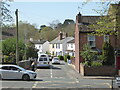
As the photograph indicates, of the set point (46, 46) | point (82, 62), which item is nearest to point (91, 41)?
point (82, 62)

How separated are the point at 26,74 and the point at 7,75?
1.70m

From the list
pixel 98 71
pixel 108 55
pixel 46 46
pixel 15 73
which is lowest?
pixel 98 71

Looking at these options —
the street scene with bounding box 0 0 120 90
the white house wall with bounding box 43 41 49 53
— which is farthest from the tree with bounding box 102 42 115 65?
the white house wall with bounding box 43 41 49 53

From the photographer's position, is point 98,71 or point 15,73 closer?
point 15,73

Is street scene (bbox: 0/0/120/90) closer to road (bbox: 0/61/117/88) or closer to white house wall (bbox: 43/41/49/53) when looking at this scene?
road (bbox: 0/61/117/88)

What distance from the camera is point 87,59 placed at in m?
35.3

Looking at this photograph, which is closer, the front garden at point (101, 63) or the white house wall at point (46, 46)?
the front garden at point (101, 63)

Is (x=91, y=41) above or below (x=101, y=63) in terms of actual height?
above

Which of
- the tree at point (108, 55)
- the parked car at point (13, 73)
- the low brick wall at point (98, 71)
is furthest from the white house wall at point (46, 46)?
the parked car at point (13, 73)

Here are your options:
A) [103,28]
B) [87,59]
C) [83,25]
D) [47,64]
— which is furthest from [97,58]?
[103,28]

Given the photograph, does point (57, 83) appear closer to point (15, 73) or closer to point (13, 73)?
point (15, 73)

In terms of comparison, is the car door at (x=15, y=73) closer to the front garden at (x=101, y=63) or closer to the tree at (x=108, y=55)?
the front garden at (x=101, y=63)

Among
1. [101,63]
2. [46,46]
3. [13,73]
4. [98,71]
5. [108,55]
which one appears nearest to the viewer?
[13,73]

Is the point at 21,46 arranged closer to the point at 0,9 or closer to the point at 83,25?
the point at 83,25
